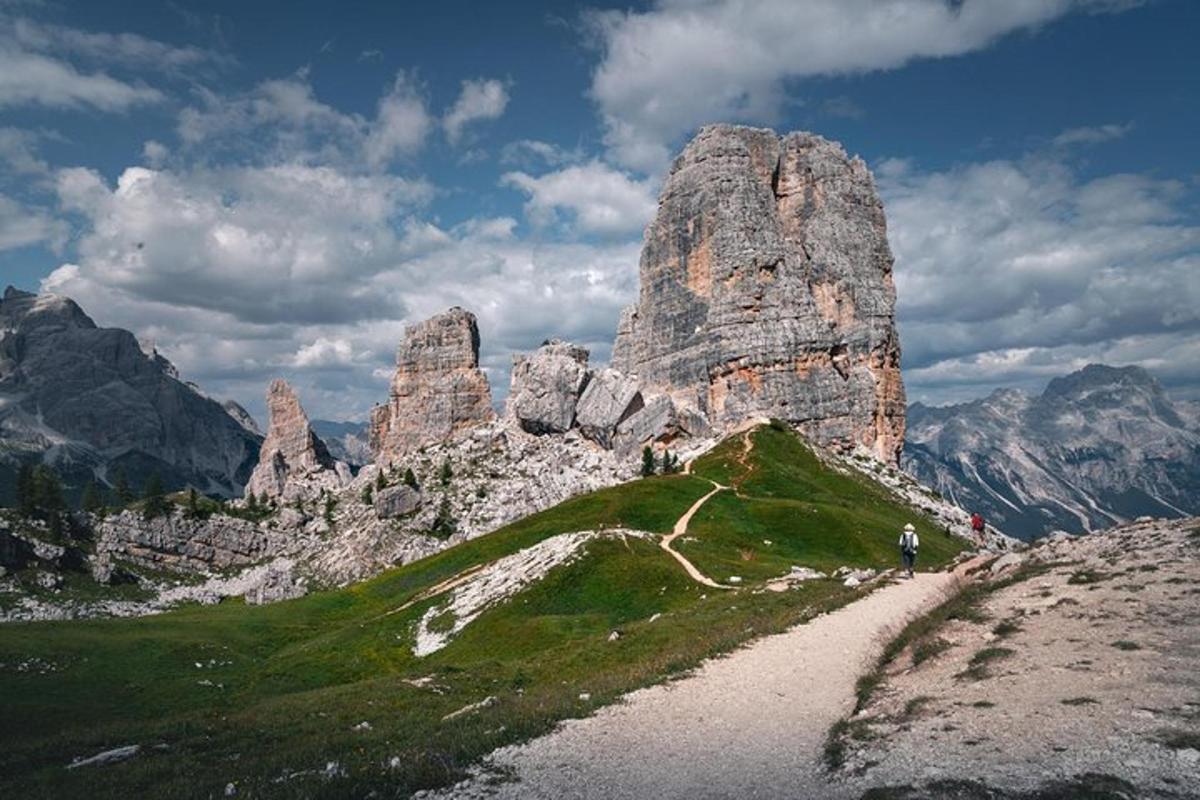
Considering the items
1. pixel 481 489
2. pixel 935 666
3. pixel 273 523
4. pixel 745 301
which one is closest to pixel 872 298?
pixel 745 301

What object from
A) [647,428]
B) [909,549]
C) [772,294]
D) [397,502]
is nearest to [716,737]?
[909,549]

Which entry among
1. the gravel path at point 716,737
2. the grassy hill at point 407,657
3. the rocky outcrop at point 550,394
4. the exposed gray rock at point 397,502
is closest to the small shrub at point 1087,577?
the gravel path at point 716,737

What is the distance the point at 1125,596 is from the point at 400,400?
18101 centimetres

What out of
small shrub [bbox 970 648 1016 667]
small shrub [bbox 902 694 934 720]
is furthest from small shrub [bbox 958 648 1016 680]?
small shrub [bbox 902 694 934 720]

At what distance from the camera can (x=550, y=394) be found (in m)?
155

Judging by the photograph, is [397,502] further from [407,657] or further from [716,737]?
[716,737]

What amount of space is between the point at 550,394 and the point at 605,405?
12942 millimetres

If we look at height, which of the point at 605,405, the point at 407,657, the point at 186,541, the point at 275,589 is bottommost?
the point at 275,589

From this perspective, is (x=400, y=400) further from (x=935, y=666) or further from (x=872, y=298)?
(x=935, y=666)

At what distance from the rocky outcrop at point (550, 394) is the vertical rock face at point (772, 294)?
2453 centimetres

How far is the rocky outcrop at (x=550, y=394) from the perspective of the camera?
154000 millimetres

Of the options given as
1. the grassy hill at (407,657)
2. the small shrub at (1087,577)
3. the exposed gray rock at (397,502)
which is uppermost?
the exposed gray rock at (397,502)

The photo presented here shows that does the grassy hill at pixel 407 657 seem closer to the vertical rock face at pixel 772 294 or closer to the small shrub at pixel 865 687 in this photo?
the small shrub at pixel 865 687

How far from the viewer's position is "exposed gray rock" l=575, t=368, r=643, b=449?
14825 cm
